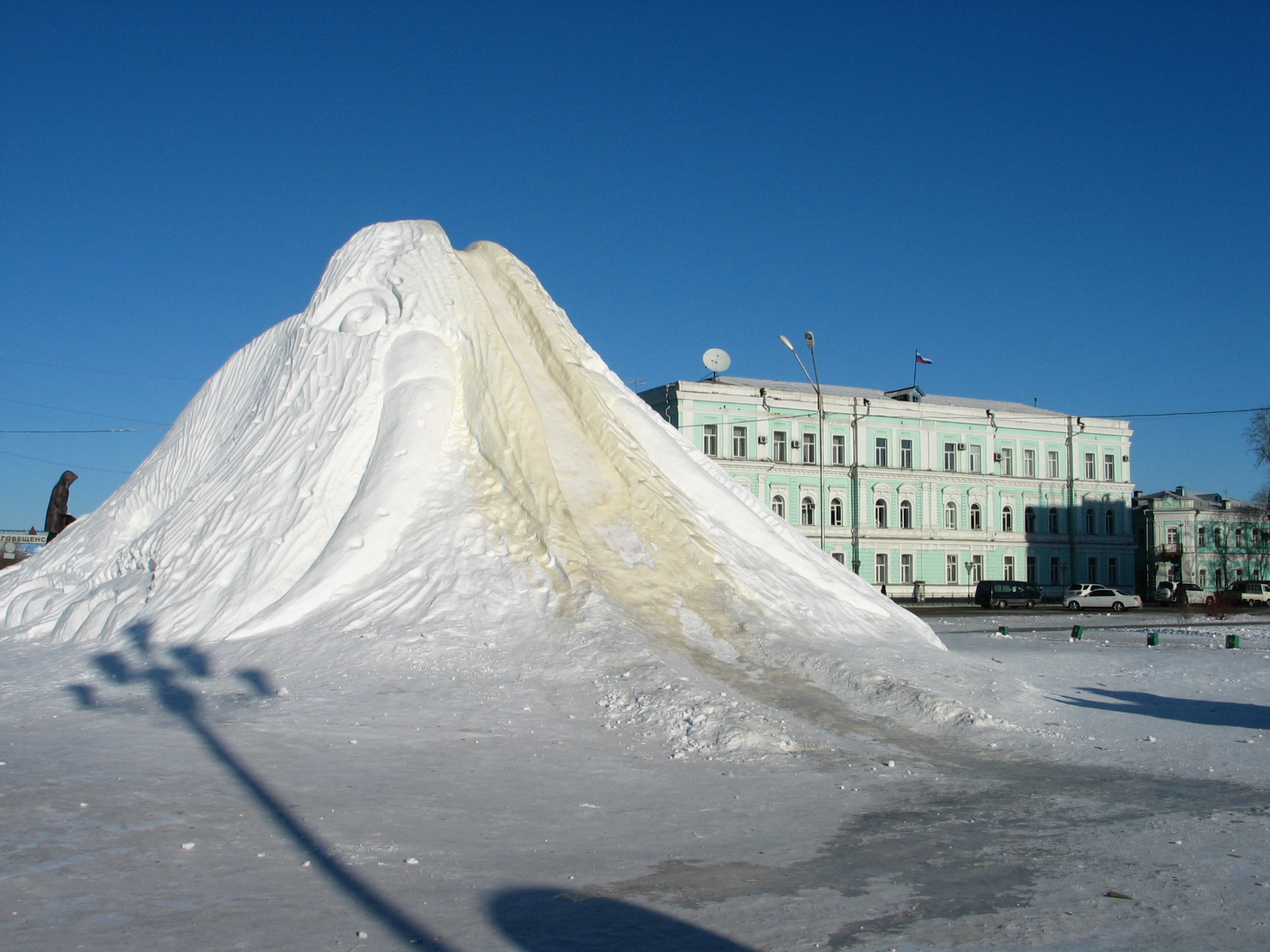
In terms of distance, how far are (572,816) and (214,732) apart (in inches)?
148

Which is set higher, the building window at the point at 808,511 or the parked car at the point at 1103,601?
the building window at the point at 808,511

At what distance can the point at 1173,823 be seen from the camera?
712 cm

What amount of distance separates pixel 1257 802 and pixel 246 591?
10975 millimetres

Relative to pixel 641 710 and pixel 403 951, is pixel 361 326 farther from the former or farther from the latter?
pixel 403 951

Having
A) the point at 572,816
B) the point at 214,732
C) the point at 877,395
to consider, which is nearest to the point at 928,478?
the point at 877,395

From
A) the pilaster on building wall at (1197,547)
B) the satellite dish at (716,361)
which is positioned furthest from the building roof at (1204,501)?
the satellite dish at (716,361)

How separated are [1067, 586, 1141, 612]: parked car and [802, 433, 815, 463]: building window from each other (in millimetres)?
12718

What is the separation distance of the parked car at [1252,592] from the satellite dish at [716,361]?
81.4 ft

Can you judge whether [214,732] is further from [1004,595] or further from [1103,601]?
[1004,595]

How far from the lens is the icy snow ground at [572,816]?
16.4 ft

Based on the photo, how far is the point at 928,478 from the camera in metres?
51.1

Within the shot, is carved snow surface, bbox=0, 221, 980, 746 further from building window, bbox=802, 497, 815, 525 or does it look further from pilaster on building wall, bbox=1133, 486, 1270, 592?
pilaster on building wall, bbox=1133, 486, 1270, 592

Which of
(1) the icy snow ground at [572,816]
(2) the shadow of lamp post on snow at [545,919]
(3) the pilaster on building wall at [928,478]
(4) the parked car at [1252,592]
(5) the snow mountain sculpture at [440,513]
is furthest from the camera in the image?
(4) the parked car at [1252,592]

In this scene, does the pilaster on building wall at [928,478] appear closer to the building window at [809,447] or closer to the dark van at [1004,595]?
the building window at [809,447]
